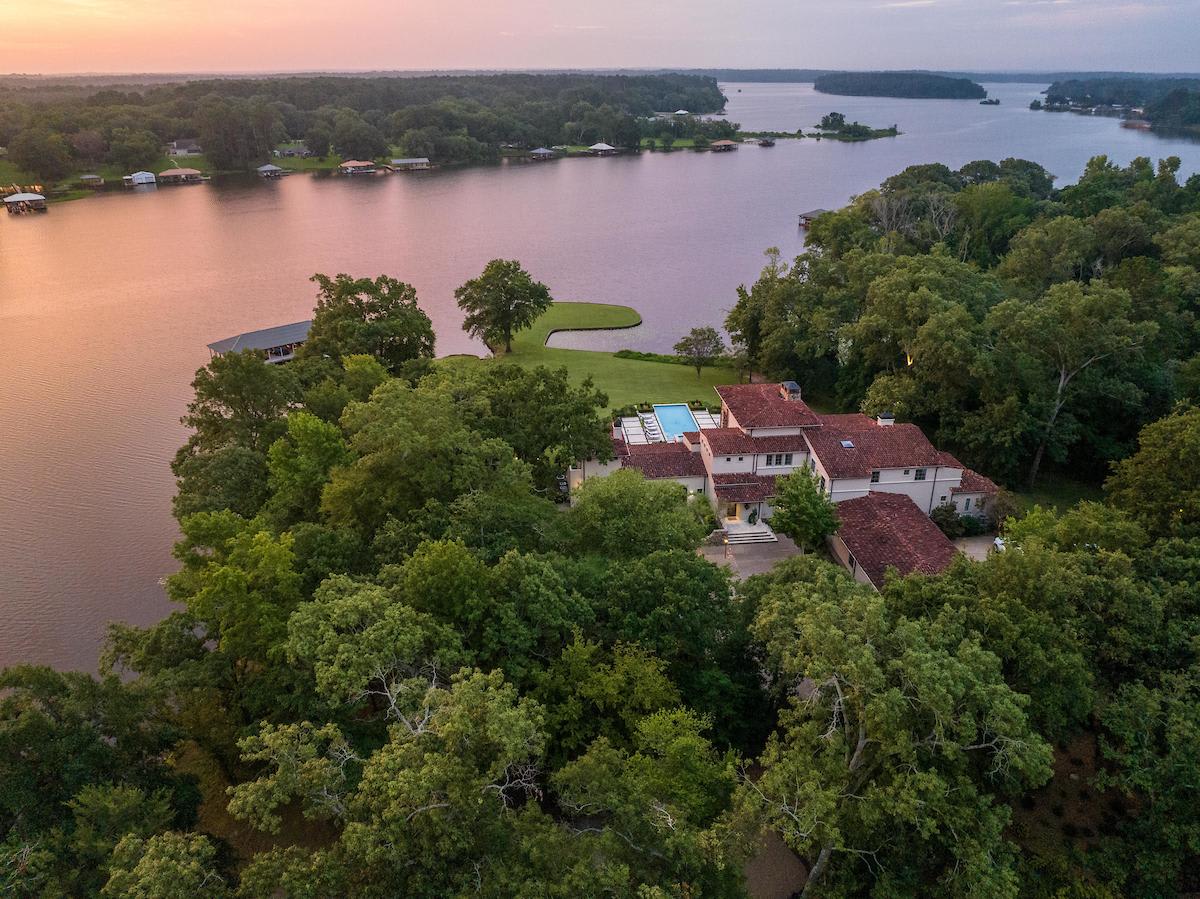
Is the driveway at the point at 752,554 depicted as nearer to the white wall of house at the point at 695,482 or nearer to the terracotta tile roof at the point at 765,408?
the white wall of house at the point at 695,482

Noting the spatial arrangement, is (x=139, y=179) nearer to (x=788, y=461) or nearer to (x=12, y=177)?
(x=12, y=177)

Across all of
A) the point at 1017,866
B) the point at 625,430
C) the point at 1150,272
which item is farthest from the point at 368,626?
the point at 1150,272

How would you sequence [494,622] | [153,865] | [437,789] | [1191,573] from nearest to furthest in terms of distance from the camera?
1. [153,865]
2. [437,789]
3. [494,622]
4. [1191,573]

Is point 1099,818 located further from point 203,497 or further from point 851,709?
point 203,497

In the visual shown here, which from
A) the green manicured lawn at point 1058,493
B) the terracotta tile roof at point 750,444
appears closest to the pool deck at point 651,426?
the terracotta tile roof at point 750,444

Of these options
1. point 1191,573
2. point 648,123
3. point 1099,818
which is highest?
point 648,123

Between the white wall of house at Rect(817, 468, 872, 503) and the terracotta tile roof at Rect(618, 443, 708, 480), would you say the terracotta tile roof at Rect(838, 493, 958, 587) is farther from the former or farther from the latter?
the terracotta tile roof at Rect(618, 443, 708, 480)
